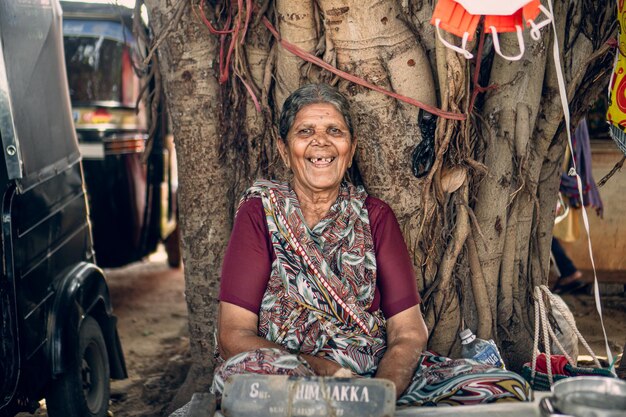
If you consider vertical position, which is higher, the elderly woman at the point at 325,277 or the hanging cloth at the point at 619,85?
the hanging cloth at the point at 619,85

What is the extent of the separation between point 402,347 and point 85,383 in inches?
70.4

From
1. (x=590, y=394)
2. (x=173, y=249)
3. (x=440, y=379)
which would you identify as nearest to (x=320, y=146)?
(x=440, y=379)

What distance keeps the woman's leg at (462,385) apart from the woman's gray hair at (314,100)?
96 centimetres

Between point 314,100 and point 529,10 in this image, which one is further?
point 314,100

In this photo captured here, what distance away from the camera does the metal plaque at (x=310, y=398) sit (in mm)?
1948

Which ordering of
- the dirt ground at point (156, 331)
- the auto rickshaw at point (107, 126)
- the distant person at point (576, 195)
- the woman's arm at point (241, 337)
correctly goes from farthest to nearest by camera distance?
the auto rickshaw at point (107, 126) < the distant person at point (576, 195) < the dirt ground at point (156, 331) < the woman's arm at point (241, 337)

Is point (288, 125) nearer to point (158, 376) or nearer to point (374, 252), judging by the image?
point (374, 252)

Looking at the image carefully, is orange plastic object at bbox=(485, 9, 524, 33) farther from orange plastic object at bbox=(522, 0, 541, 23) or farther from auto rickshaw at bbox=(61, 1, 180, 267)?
auto rickshaw at bbox=(61, 1, 180, 267)

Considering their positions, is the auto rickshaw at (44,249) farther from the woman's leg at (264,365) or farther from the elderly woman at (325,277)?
the woman's leg at (264,365)

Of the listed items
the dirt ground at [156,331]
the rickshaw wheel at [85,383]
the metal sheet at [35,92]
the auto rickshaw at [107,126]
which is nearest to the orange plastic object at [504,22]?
the metal sheet at [35,92]

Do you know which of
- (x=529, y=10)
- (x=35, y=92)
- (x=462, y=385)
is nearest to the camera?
(x=529, y=10)

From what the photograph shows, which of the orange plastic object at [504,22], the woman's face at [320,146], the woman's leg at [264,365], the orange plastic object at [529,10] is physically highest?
the orange plastic object at [529,10]

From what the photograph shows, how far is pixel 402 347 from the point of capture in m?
2.73

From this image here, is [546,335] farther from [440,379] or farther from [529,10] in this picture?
[529,10]
